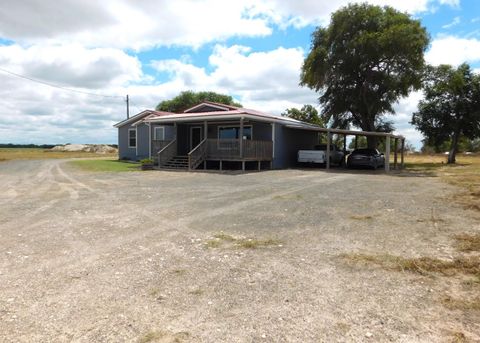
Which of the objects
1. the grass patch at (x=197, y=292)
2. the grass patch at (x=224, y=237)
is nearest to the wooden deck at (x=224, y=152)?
the grass patch at (x=224, y=237)

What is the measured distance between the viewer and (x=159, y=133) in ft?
90.7

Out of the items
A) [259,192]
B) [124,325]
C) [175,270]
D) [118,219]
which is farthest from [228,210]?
[124,325]

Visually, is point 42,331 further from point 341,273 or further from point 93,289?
point 341,273

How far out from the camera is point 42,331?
3146 millimetres

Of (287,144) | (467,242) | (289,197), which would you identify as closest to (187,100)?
(287,144)

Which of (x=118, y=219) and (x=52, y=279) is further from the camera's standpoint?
(x=118, y=219)

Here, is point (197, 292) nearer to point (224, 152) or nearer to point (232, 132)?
point (224, 152)

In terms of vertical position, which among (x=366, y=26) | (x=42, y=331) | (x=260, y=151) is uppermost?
(x=366, y=26)

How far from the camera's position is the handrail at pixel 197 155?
2039 centimetres

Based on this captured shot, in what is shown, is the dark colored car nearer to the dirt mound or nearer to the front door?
the front door

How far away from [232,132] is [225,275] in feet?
65.1

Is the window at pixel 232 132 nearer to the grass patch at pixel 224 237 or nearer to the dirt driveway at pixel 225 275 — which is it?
the dirt driveway at pixel 225 275

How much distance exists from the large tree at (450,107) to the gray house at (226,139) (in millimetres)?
10479

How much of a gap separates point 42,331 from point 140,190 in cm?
898
